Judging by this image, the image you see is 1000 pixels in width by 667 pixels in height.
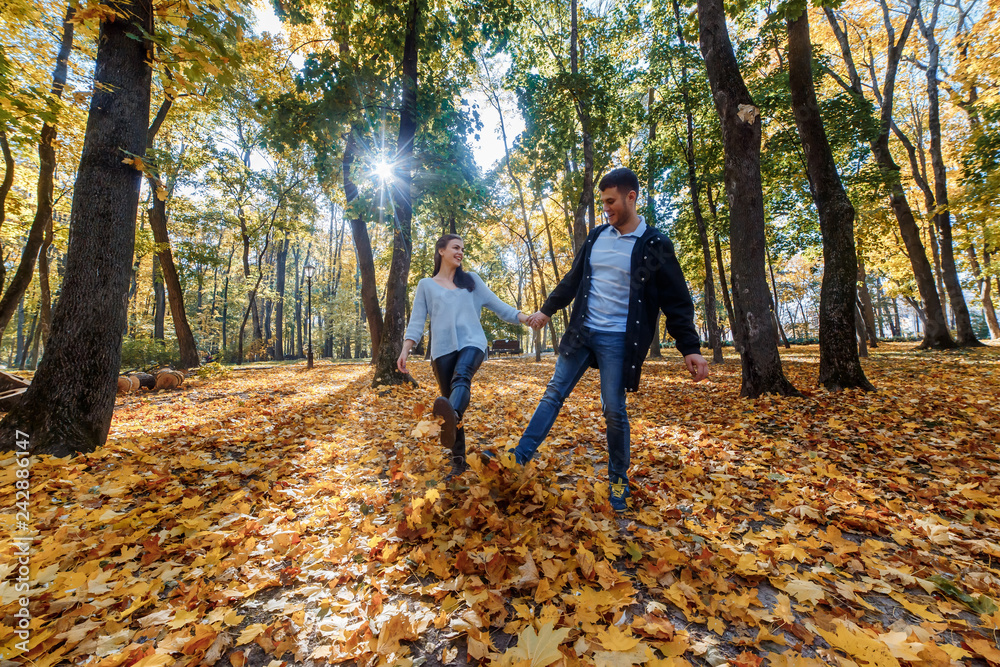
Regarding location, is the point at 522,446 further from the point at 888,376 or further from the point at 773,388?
the point at 888,376

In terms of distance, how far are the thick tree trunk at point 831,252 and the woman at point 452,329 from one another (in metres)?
5.85

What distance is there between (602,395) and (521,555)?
44.5 inches

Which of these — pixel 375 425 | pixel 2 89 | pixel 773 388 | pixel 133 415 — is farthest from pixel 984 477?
pixel 133 415

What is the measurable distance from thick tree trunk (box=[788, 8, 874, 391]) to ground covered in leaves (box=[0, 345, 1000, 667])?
77.5 inches

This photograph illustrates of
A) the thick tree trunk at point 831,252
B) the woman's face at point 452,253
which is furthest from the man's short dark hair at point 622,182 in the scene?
the thick tree trunk at point 831,252

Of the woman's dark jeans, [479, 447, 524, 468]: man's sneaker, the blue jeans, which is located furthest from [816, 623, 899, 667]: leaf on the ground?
the woman's dark jeans

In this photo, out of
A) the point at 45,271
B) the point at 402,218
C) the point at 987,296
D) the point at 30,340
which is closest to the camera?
the point at 402,218

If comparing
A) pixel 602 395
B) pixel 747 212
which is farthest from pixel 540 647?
pixel 747 212

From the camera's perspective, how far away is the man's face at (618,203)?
8.61ft

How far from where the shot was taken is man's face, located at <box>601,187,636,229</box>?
8.61 feet

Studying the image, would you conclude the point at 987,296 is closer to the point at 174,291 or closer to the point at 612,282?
the point at 612,282

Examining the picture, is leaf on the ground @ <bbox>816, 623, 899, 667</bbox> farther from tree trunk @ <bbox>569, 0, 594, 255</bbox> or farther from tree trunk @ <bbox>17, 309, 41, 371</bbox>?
tree trunk @ <bbox>17, 309, 41, 371</bbox>

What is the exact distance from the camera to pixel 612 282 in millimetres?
2686

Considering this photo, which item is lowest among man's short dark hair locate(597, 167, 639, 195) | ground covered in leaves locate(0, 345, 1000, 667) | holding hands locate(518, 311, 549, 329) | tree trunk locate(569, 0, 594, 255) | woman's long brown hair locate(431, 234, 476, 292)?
ground covered in leaves locate(0, 345, 1000, 667)
